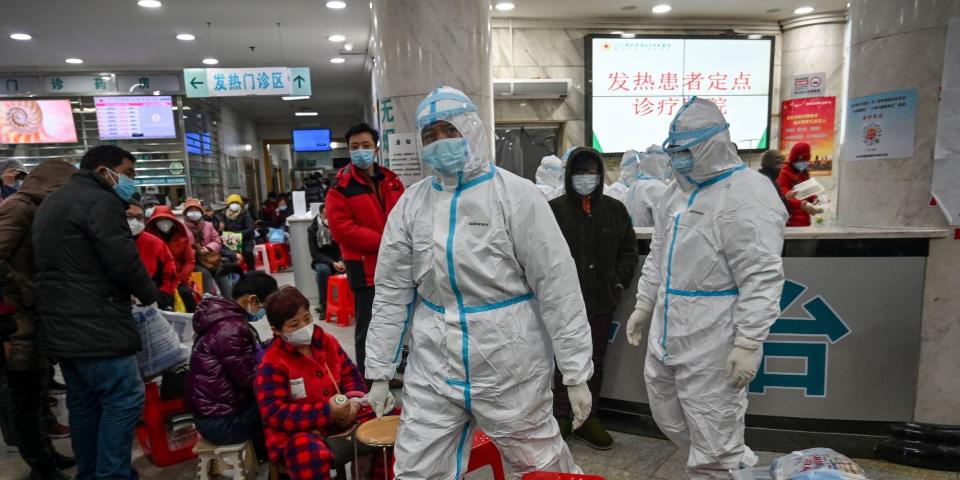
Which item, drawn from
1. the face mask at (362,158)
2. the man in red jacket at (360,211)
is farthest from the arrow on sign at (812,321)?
the face mask at (362,158)

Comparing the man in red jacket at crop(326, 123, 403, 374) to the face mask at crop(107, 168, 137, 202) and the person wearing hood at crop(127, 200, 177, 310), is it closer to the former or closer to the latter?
the face mask at crop(107, 168, 137, 202)

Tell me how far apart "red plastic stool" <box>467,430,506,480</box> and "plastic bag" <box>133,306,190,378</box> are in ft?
5.97

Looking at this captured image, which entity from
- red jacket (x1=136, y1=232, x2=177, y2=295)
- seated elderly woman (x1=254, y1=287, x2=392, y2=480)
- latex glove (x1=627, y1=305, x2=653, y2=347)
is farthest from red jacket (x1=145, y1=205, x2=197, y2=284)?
latex glove (x1=627, y1=305, x2=653, y2=347)

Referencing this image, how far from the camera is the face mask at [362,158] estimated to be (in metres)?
3.09

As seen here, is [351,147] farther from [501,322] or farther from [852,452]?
[852,452]

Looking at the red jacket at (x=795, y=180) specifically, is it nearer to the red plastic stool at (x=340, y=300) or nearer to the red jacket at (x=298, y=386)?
the red jacket at (x=298, y=386)

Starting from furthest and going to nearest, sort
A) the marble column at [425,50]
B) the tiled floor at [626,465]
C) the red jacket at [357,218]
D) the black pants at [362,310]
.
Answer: the marble column at [425,50] < the black pants at [362,310] < the red jacket at [357,218] < the tiled floor at [626,465]

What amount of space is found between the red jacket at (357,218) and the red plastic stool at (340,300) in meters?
2.36

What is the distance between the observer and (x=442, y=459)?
1630mm

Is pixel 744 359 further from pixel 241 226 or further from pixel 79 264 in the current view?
pixel 241 226

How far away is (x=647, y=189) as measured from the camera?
439 centimetres

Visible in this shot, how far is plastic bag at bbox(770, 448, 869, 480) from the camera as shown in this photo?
0.96 m

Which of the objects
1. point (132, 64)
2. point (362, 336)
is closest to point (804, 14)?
point (362, 336)

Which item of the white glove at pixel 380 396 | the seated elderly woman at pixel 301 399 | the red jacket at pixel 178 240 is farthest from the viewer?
the red jacket at pixel 178 240
